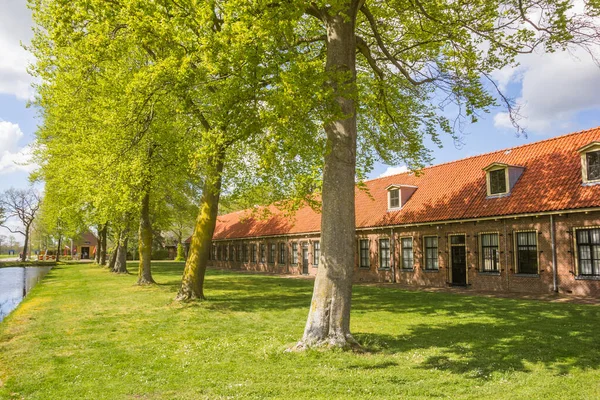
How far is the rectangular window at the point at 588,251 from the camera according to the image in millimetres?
15727

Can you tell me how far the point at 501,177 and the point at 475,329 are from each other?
10832 millimetres

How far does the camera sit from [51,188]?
29.5 meters

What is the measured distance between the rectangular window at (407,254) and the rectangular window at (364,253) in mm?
2896

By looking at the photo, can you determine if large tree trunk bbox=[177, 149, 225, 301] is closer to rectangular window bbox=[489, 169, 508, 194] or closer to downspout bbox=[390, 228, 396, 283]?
downspout bbox=[390, 228, 396, 283]

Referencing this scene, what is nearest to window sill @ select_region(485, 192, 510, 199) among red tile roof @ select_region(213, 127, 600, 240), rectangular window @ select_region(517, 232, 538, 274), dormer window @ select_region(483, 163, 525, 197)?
dormer window @ select_region(483, 163, 525, 197)

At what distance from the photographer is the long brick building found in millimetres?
16281

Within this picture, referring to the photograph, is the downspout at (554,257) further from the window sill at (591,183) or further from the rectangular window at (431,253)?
the rectangular window at (431,253)

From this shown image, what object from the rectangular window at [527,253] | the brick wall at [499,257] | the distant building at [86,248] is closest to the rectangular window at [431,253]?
the brick wall at [499,257]

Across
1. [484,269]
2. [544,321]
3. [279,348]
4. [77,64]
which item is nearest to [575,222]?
[484,269]

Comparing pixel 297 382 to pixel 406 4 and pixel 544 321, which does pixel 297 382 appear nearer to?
pixel 544 321

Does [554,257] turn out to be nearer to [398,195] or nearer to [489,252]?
[489,252]

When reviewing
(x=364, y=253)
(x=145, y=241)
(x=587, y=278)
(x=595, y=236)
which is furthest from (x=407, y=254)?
(x=145, y=241)

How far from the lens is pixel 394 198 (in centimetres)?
2522

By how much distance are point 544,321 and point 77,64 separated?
47.2 ft
